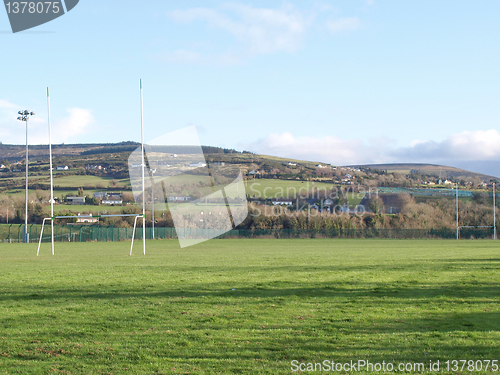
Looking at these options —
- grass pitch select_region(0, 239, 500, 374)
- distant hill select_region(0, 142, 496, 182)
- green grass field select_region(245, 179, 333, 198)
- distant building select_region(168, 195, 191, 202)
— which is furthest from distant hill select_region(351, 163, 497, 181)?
grass pitch select_region(0, 239, 500, 374)

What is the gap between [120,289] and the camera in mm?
11719

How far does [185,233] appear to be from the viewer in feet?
205

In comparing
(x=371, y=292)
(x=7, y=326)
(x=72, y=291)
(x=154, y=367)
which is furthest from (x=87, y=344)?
(x=371, y=292)

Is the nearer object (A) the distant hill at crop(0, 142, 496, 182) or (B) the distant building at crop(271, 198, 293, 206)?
(B) the distant building at crop(271, 198, 293, 206)

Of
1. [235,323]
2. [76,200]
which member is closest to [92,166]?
[76,200]

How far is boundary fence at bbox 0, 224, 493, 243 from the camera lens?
50812 millimetres

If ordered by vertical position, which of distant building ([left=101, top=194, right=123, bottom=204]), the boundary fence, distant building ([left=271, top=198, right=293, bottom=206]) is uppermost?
distant building ([left=101, top=194, right=123, bottom=204])

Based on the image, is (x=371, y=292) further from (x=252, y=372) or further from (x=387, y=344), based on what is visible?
(x=252, y=372)

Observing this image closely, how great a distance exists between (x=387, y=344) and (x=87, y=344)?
4264 millimetres

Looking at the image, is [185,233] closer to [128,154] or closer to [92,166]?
[92,166]

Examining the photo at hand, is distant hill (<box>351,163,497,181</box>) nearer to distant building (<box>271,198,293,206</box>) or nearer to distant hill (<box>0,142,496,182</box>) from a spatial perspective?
distant hill (<box>0,142,496,182</box>)

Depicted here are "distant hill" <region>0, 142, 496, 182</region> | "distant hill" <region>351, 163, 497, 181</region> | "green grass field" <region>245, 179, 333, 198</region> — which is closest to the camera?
"green grass field" <region>245, 179, 333, 198</region>

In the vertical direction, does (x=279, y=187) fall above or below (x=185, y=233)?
above

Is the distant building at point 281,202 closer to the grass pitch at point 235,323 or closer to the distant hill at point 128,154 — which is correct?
the distant hill at point 128,154
